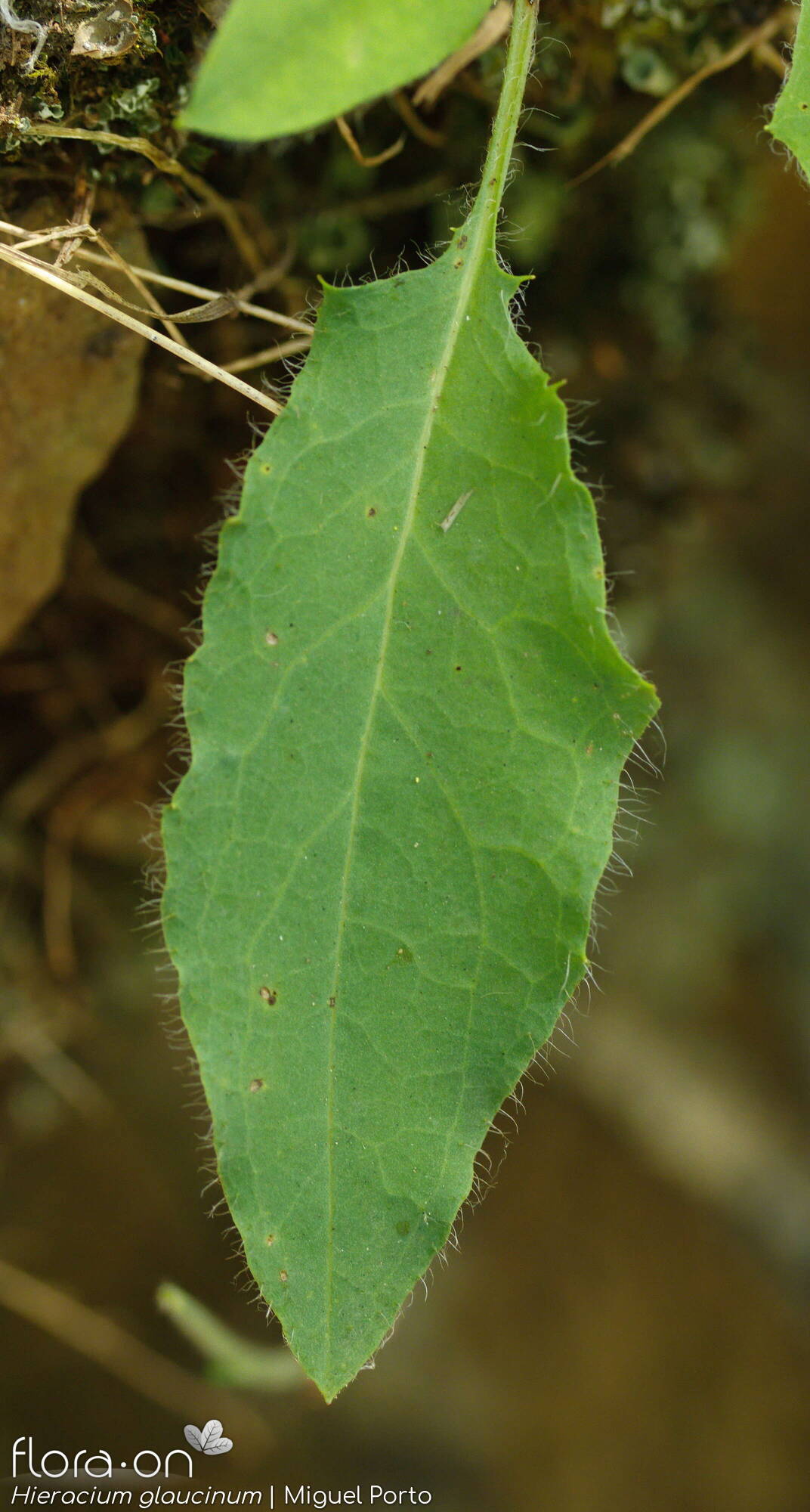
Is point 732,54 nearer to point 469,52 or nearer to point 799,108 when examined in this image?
point 469,52

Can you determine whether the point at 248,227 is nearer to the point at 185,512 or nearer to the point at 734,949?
the point at 185,512

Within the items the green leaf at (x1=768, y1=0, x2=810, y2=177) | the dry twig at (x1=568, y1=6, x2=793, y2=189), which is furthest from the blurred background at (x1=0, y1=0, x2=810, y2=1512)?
the green leaf at (x1=768, y1=0, x2=810, y2=177)

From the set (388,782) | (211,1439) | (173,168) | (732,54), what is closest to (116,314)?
(173,168)

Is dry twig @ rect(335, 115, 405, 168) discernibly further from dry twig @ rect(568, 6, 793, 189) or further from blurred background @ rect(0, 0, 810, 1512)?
dry twig @ rect(568, 6, 793, 189)

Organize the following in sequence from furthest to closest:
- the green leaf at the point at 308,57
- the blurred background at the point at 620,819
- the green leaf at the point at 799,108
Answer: the blurred background at the point at 620,819, the green leaf at the point at 799,108, the green leaf at the point at 308,57

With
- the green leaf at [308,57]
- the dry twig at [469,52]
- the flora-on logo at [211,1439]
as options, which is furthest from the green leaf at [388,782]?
the flora-on logo at [211,1439]

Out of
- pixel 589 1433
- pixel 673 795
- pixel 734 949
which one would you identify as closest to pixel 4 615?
pixel 673 795

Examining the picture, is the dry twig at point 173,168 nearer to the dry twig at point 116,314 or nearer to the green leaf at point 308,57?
the dry twig at point 116,314
